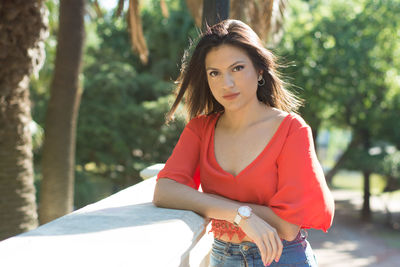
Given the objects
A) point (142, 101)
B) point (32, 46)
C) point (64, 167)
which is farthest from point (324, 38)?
point (32, 46)

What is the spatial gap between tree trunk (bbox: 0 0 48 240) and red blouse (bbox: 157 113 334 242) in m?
3.28

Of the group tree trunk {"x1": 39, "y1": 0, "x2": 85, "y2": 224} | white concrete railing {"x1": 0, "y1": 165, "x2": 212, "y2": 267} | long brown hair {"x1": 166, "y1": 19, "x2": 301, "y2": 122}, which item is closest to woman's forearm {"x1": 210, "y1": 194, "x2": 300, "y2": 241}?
white concrete railing {"x1": 0, "y1": 165, "x2": 212, "y2": 267}

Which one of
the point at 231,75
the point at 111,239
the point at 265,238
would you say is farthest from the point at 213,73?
A: the point at 111,239

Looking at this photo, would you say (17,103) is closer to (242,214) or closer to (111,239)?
(242,214)

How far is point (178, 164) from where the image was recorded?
7.50 ft

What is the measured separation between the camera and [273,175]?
2086 millimetres

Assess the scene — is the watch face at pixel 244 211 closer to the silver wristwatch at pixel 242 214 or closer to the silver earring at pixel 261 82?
the silver wristwatch at pixel 242 214

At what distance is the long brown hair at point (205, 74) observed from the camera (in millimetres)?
2273

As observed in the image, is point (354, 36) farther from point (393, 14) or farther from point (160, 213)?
point (160, 213)

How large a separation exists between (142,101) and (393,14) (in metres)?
9.11

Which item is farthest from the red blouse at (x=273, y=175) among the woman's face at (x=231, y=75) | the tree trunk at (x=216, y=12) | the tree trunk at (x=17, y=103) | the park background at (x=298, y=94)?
the park background at (x=298, y=94)

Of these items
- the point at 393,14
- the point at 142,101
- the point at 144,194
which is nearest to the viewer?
the point at 144,194

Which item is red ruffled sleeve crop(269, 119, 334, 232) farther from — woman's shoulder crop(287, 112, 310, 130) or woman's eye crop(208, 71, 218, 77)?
woman's eye crop(208, 71, 218, 77)

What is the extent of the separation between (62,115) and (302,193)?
5423 millimetres
